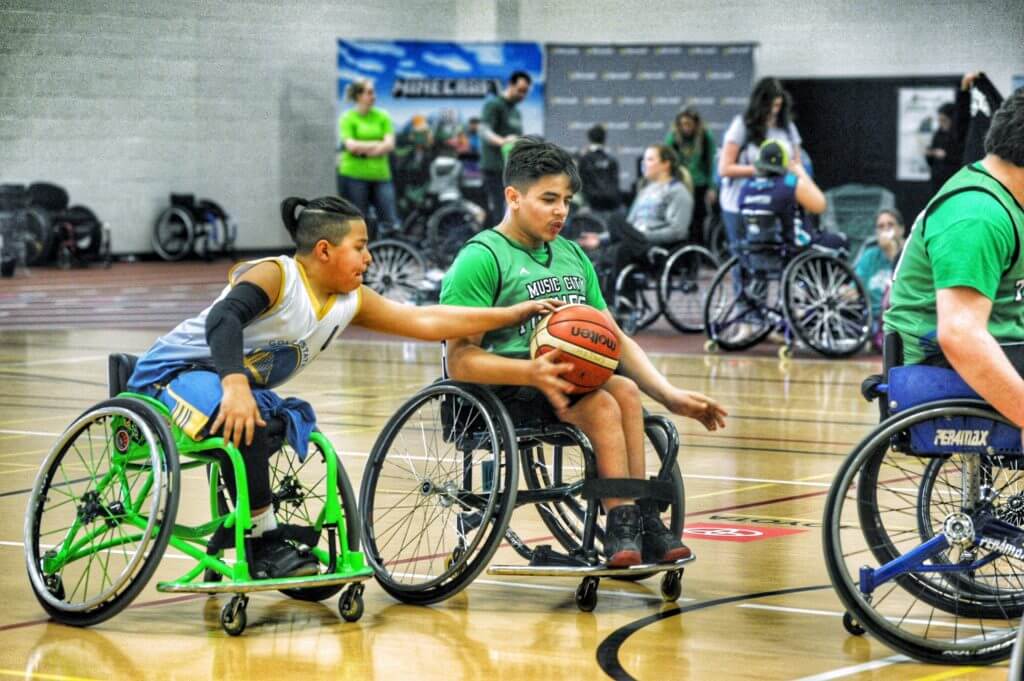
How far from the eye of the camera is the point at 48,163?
1953cm

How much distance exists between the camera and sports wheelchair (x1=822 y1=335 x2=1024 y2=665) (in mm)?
3844

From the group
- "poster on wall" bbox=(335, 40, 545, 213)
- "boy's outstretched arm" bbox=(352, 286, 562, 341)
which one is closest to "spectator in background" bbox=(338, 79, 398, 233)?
"poster on wall" bbox=(335, 40, 545, 213)

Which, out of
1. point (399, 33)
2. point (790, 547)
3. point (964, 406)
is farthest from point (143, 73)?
point (964, 406)

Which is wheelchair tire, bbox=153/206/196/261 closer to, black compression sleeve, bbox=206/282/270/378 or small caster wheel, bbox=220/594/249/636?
black compression sleeve, bbox=206/282/270/378

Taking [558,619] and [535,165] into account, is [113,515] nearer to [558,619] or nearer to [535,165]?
[558,619]

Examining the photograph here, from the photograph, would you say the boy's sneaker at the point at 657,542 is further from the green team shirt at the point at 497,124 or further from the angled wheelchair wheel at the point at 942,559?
the green team shirt at the point at 497,124

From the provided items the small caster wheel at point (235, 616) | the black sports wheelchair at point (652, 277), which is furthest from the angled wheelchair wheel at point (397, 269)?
the small caster wheel at point (235, 616)

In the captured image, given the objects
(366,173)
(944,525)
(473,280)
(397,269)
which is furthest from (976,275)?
(366,173)

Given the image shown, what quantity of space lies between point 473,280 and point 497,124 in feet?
31.5

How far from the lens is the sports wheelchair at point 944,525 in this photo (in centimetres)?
384

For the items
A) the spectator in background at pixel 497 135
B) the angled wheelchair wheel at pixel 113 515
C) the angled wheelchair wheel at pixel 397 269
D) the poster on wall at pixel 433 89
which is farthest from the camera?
the poster on wall at pixel 433 89

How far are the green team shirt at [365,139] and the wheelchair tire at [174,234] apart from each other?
6506 millimetres

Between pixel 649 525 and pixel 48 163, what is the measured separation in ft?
52.6

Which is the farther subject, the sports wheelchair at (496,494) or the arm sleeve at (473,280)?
the arm sleeve at (473,280)
